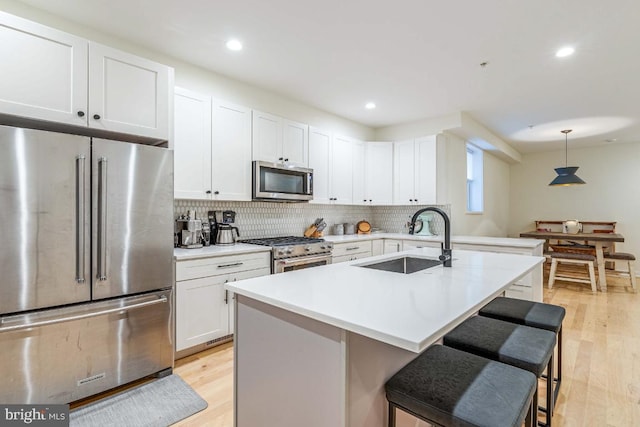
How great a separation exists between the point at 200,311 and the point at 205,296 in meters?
0.12

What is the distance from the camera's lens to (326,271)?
1722mm

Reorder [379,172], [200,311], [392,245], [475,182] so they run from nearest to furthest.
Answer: [200,311]
[392,245]
[379,172]
[475,182]

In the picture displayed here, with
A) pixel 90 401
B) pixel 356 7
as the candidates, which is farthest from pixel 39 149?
pixel 356 7

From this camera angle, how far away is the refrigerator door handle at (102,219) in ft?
6.48

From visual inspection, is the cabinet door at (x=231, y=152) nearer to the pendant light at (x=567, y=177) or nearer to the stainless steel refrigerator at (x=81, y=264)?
the stainless steel refrigerator at (x=81, y=264)

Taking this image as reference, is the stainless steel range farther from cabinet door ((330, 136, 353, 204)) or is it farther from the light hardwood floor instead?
cabinet door ((330, 136, 353, 204))

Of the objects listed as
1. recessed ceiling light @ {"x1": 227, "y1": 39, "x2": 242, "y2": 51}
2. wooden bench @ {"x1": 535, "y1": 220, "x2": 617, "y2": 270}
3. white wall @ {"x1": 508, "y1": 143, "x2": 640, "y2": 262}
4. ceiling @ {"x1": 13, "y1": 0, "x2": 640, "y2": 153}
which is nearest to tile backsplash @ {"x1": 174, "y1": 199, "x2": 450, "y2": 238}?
ceiling @ {"x1": 13, "y1": 0, "x2": 640, "y2": 153}

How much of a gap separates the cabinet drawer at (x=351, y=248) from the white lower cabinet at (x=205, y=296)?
1134 mm

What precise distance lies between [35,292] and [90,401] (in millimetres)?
782

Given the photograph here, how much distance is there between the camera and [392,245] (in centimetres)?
435

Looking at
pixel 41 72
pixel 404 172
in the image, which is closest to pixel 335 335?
pixel 41 72

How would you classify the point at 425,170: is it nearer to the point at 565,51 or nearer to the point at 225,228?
the point at 565,51

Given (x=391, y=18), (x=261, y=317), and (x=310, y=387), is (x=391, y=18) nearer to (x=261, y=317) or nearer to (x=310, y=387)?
(x=261, y=317)

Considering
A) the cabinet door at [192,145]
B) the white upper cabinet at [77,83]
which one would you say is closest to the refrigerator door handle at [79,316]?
the cabinet door at [192,145]
